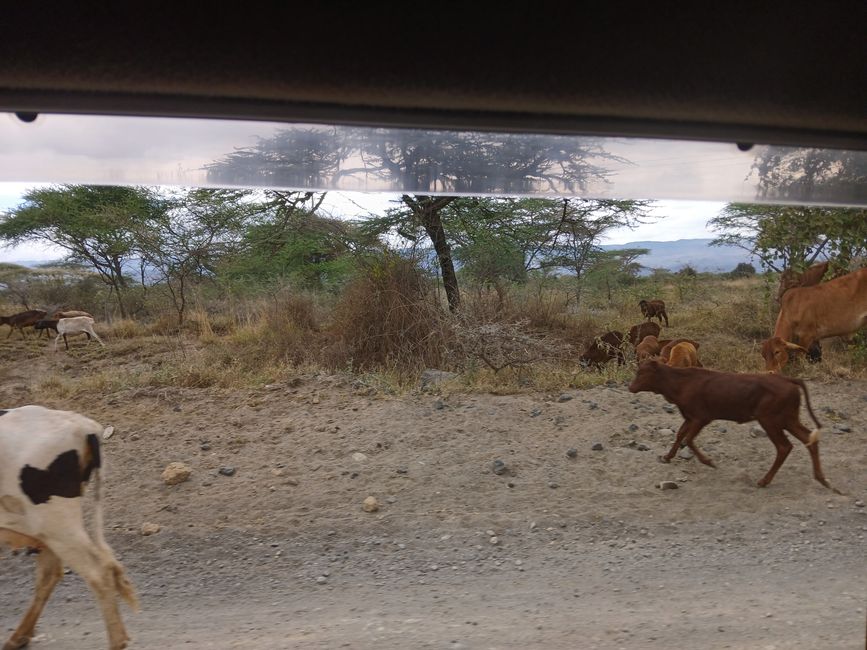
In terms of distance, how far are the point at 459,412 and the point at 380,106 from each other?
16.9 ft

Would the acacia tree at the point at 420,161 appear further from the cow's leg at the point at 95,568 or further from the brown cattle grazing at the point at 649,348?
the brown cattle grazing at the point at 649,348

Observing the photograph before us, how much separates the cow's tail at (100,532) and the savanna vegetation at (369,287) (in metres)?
4.42

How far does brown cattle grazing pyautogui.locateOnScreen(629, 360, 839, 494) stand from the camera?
17.2ft

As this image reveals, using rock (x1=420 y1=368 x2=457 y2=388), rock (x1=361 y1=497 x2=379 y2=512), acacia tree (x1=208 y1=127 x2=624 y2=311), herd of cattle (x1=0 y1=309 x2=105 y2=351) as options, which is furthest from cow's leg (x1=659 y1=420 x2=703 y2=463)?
herd of cattle (x1=0 y1=309 x2=105 y2=351)

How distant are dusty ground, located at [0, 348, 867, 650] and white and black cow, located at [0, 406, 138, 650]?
332mm

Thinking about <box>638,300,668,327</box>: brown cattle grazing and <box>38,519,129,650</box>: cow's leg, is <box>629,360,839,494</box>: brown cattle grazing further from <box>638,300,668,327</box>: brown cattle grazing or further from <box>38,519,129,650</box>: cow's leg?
<box>638,300,668,327</box>: brown cattle grazing

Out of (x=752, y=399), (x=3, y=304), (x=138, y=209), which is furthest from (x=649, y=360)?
(x=3, y=304)

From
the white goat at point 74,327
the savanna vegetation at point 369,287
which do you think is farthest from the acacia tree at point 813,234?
the white goat at point 74,327

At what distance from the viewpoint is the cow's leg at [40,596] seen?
3.40 meters

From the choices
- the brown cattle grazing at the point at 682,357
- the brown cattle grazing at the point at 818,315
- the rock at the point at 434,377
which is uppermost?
the brown cattle grazing at the point at 818,315

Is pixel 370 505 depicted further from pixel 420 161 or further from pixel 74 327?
pixel 74 327

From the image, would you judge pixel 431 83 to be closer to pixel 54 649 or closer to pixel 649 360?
pixel 54 649

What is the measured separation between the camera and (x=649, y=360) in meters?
5.75

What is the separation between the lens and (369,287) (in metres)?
9.82
